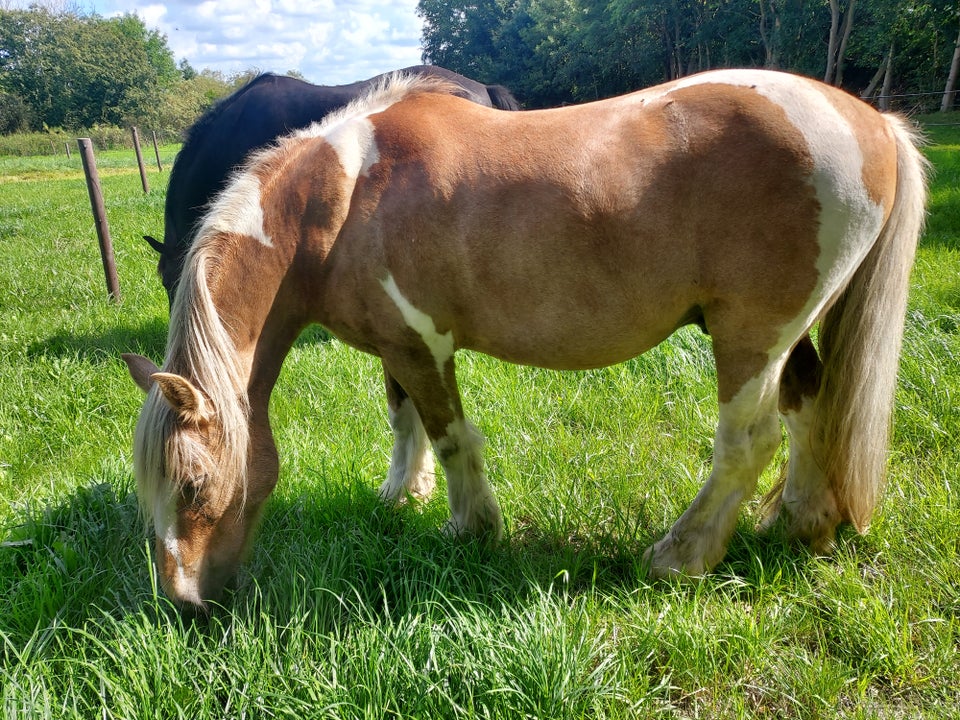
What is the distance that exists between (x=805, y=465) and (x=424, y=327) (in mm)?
1691

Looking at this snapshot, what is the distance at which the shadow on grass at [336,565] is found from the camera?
2.17 metres

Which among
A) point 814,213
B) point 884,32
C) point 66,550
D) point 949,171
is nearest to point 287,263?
point 66,550

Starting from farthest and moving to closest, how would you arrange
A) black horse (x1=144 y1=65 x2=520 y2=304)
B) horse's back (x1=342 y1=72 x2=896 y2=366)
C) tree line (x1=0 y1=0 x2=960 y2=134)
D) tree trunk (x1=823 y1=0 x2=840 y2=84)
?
1. tree line (x1=0 y1=0 x2=960 y2=134)
2. tree trunk (x1=823 y1=0 x2=840 y2=84)
3. black horse (x1=144 y1=65 x2=520 y2=304)
4. horse's back (x1=342 y1=72 x2=896 y2=366)

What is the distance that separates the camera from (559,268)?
2.01 meters

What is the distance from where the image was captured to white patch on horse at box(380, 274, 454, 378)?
212 cm

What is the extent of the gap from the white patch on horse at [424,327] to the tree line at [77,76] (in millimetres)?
51618

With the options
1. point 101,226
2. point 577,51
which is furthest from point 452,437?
point 577,51

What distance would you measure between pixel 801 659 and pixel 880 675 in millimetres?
246

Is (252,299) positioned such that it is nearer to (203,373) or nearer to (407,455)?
(203,373)

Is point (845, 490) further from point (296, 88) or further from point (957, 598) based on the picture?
point (296, 88)

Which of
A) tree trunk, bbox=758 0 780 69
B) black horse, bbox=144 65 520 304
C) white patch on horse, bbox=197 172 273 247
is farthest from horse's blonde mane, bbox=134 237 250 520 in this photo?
tree trunk, bbox=758 0 780 69

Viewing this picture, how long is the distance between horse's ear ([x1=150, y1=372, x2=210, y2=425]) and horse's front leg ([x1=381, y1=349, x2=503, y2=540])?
0.68m

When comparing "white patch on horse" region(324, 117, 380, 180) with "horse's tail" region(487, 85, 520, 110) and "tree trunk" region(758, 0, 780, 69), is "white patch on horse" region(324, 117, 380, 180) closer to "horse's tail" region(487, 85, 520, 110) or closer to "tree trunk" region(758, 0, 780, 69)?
"horse's tail" region(487, 85, 520, 110)

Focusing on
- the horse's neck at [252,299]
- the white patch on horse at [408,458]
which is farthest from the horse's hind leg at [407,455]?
the horse's neck at [252,299]
